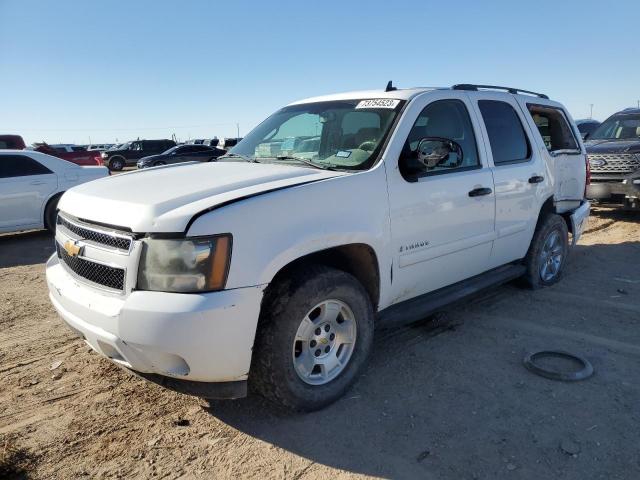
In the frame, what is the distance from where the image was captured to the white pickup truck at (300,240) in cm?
251

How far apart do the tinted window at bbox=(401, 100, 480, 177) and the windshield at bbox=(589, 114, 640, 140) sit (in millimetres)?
7371

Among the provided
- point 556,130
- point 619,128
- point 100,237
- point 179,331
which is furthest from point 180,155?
point 179,331

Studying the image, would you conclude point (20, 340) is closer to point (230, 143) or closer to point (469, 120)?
point (230, 143)

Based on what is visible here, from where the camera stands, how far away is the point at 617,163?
875 centimetres

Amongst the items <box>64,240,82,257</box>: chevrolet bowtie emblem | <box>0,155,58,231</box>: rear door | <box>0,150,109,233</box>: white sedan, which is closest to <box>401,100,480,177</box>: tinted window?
<box>64,240,82,257</box>: chevrolet bowtie emblem

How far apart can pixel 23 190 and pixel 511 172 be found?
816cm

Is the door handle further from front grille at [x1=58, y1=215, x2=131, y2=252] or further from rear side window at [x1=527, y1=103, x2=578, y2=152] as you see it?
front grille at [x1=58, y1=215, x2=131, y2=252]

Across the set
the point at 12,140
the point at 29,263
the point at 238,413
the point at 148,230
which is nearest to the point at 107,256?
the point at 148,230

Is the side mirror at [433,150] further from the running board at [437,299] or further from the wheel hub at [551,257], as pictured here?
the wheel hub at [551,257]

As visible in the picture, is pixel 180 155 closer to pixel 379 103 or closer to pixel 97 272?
pixel 379 103

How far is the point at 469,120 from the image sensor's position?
4.15 m

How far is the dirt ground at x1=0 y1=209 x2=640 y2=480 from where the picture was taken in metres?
2.60

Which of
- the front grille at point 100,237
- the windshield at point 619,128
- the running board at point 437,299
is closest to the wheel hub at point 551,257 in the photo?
the running board at point 437,299

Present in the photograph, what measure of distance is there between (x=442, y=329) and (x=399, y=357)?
0.70 m
